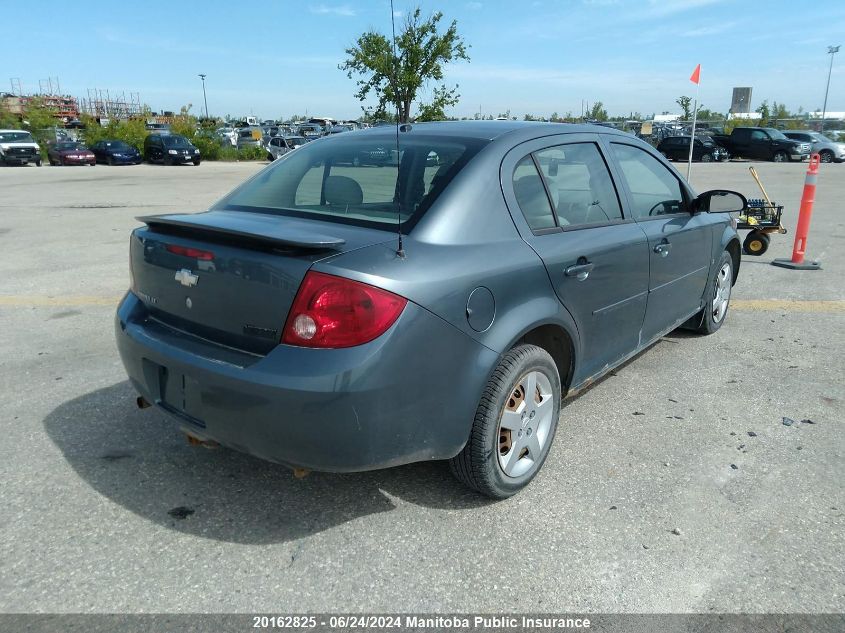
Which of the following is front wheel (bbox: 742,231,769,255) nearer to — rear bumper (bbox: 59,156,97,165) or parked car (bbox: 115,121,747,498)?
parked car (bbox: 115,121,747,498)

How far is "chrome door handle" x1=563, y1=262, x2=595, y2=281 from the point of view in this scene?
3072mm

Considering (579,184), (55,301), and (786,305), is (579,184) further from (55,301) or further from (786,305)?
(55,301)

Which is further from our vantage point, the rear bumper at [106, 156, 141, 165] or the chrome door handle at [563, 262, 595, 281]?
the rear bumper at [106, 156, 141, 165]

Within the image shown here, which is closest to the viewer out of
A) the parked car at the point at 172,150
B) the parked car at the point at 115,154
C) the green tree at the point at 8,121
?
the parked car at the point at 172,150

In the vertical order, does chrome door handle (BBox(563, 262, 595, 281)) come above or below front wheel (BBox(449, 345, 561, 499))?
above

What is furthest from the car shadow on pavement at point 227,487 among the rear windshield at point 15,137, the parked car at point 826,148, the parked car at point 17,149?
the parked car at point 826,148

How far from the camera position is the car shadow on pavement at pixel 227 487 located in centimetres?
278

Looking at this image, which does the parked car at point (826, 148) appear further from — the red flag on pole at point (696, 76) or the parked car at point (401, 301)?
the parked car at point (401, 301)

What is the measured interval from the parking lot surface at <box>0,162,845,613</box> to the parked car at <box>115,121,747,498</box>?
0.35m

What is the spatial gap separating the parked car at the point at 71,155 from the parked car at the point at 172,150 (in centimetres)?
308

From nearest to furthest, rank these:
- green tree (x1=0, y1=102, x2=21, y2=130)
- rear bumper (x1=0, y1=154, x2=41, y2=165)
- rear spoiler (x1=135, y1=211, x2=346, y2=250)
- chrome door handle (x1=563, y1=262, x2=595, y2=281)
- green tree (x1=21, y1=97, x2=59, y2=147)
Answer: rear spoiler (x1=135, y1=211, x2=346, y2=250) → chrome door handle (x1=563, y1=262, x2=595, y2=281) → rear bumper (x1=0, y1=154, x2=41, y2=165) → green tree (x1=21, y1=97, x2=59, y2=147) → green tree (x1=0, y1=102, x2=21, y2=130)

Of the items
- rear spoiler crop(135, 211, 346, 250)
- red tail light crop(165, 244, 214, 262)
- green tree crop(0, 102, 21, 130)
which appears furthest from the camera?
green tree crop(0, 102, 21, 130)

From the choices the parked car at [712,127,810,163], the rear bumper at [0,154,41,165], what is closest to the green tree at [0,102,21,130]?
the rear bumper at [0,154,41,165]

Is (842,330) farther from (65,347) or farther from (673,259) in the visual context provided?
(65,347)
